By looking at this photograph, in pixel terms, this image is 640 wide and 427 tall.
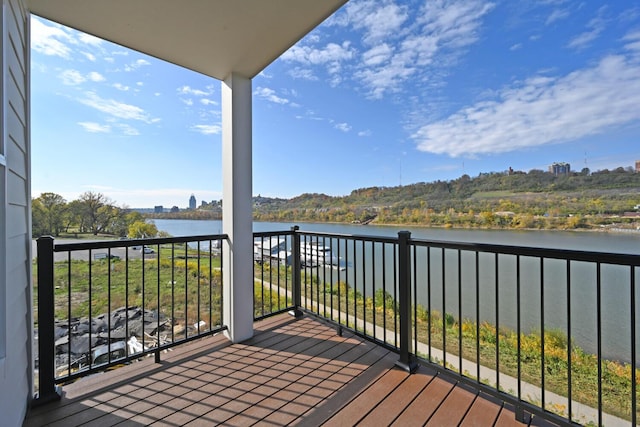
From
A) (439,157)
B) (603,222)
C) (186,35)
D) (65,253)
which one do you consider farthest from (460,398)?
(439,157)

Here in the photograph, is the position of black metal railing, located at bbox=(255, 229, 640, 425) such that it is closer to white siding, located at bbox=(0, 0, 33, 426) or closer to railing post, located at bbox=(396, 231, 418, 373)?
railing post, located at bbox=(396, 231, 418, 373)

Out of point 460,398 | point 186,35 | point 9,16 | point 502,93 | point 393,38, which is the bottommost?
point 460,398

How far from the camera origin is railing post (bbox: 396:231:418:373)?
82.9 inches

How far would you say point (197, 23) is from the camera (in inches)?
76.5

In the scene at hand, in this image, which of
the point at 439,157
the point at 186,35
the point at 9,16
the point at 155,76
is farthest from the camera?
the point at 439,157

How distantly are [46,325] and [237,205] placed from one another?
4.98ft

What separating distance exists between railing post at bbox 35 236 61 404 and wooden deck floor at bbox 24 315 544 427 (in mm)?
101

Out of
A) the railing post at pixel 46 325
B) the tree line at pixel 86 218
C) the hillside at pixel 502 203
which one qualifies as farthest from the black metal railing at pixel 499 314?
the tree line at pixel 86 218

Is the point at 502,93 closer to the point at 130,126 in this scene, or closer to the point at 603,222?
the point at 603,222

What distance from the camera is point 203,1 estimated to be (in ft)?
5.74

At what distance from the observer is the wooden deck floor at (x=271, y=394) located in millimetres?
1595

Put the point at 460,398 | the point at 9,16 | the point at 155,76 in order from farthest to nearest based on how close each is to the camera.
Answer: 1. the point at 155,76
2. the point at 460,398
3. the point at 9,16

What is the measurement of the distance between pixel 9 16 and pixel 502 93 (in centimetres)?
2395

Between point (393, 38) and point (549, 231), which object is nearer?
point (549, 231)
